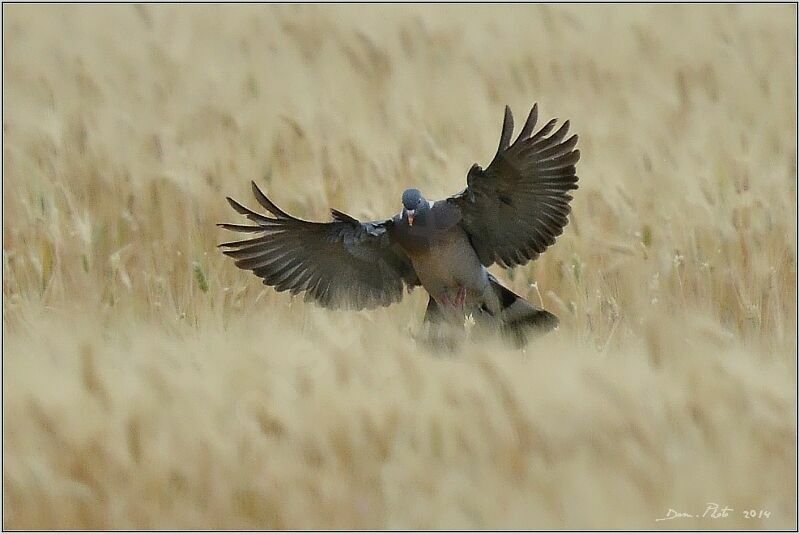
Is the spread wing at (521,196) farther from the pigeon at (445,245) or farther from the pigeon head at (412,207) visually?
the pigeon head at (412,207)

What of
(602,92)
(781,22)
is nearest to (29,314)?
(602,92)

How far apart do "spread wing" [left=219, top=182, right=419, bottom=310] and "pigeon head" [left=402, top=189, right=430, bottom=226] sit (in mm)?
149

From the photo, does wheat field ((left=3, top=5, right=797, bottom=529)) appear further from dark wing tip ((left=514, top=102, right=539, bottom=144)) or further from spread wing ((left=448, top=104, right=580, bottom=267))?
dark wing tip ((left=514, top=102, right=539, bottom=144))

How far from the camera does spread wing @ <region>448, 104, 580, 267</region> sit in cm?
368

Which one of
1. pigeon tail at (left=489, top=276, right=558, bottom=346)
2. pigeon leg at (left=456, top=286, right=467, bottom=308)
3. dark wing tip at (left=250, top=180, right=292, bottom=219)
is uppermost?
dark wing tip at (left=250, top=180, right=292, bottom=219)

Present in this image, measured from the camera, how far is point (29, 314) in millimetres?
3385

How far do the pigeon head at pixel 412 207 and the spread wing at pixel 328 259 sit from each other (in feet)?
0.49

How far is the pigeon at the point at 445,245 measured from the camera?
149 inches

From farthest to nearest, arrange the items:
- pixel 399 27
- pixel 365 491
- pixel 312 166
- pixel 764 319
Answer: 1. pixel 399 27
2. pixel 312 166
3. pixel 764 319
4. pixel 365 491

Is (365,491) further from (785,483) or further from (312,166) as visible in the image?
(312,166)

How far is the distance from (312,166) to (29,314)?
61.7 inches

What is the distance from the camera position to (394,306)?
430 centimetres
